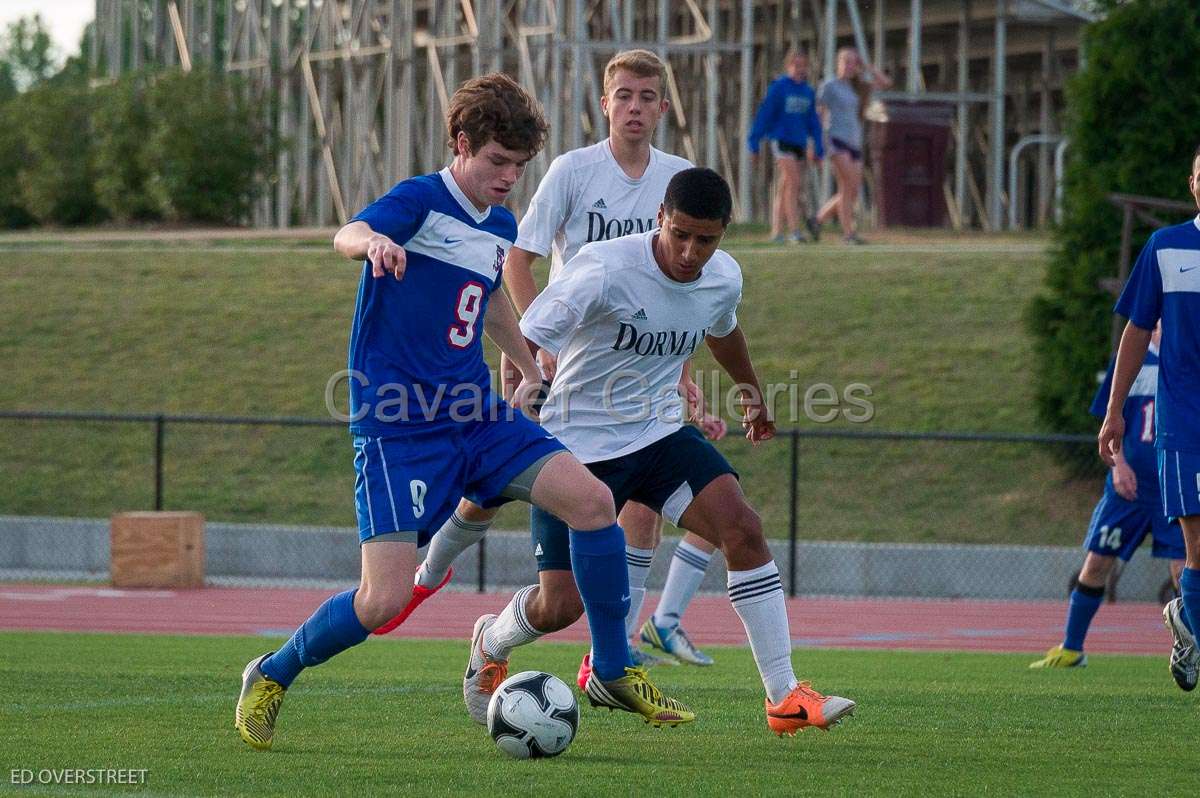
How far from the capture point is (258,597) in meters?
13.6

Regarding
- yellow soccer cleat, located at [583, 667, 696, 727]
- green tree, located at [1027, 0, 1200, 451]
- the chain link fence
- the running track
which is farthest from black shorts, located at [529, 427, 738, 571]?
green tree, located at [1027, 0, 1200, 451]

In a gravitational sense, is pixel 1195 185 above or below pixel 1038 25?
below

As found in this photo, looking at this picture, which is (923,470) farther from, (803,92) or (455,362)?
(455,362)

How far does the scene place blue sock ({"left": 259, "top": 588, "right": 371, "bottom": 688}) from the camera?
18.3ft

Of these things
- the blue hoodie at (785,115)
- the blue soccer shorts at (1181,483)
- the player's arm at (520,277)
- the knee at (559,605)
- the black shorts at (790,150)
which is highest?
the blue hoodie at (785,115)

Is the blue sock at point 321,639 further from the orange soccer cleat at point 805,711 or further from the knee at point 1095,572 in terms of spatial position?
the knee at point 1095,572

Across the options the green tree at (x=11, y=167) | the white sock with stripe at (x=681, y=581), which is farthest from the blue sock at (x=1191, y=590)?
the green tree at (x=11, y=167)

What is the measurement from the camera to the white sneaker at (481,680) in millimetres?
6305

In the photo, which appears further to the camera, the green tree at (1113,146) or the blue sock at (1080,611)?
the green tree at (1113,146)

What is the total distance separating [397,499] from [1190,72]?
12.6 metres

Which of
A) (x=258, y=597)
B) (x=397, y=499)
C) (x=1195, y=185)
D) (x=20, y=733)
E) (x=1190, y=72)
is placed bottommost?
(x=258, y=597)

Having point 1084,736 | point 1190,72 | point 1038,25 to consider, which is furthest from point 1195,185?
point 1038,25

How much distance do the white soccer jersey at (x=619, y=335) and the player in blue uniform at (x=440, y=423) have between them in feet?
1.17

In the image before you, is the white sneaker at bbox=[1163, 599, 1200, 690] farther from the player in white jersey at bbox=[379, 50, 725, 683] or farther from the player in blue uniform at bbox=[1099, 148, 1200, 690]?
the player in white jersey at bbox=[379, 50, 725, 683]
